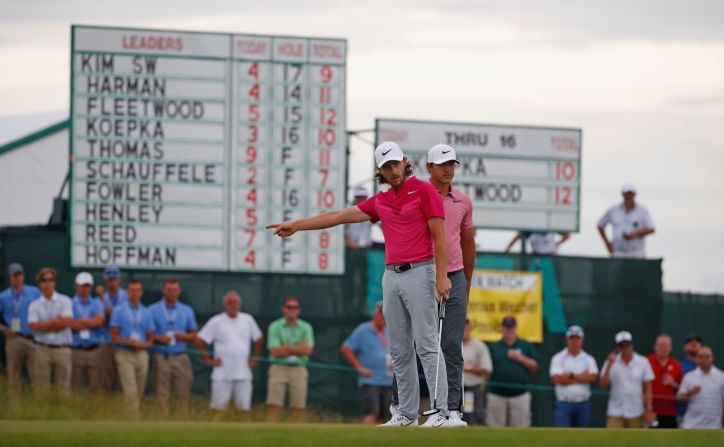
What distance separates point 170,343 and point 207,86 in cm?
347

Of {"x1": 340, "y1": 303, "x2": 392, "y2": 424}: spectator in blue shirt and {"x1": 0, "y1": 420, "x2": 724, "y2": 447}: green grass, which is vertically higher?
{"x1": 0, "y1": 420, "x2": 724, "y2": 447}: green grass

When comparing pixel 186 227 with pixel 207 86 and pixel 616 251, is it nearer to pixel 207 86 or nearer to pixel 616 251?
pixel 207 86

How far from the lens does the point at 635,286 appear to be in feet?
73.1

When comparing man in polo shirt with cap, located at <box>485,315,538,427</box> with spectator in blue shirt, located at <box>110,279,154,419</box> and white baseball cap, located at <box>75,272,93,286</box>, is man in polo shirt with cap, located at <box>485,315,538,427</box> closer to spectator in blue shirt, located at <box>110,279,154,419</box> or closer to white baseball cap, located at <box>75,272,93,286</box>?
spectator in blue shirt, located at <box>110,279,154,419</box>

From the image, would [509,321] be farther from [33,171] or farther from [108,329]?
[33,171]

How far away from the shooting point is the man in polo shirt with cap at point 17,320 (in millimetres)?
19047

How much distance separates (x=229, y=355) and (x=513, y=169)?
568cm

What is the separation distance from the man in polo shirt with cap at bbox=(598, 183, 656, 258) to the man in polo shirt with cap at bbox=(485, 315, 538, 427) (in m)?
3.11

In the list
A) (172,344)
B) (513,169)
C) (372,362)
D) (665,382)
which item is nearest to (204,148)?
(172,344)

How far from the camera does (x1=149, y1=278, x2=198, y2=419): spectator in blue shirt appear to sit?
64.0 feet

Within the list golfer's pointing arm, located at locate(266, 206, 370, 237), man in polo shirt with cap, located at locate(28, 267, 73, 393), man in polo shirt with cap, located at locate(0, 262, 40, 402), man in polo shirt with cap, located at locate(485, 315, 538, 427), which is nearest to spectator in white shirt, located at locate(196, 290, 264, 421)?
man in polo shirt with cap, located at locate(28, 267, 73, 393)

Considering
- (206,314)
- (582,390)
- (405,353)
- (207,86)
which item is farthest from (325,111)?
(405,353)

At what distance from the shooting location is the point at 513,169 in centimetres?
2298

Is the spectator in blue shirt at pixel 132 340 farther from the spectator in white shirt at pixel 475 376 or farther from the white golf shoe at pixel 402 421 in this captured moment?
the white golf shoe at pixel 402 421
